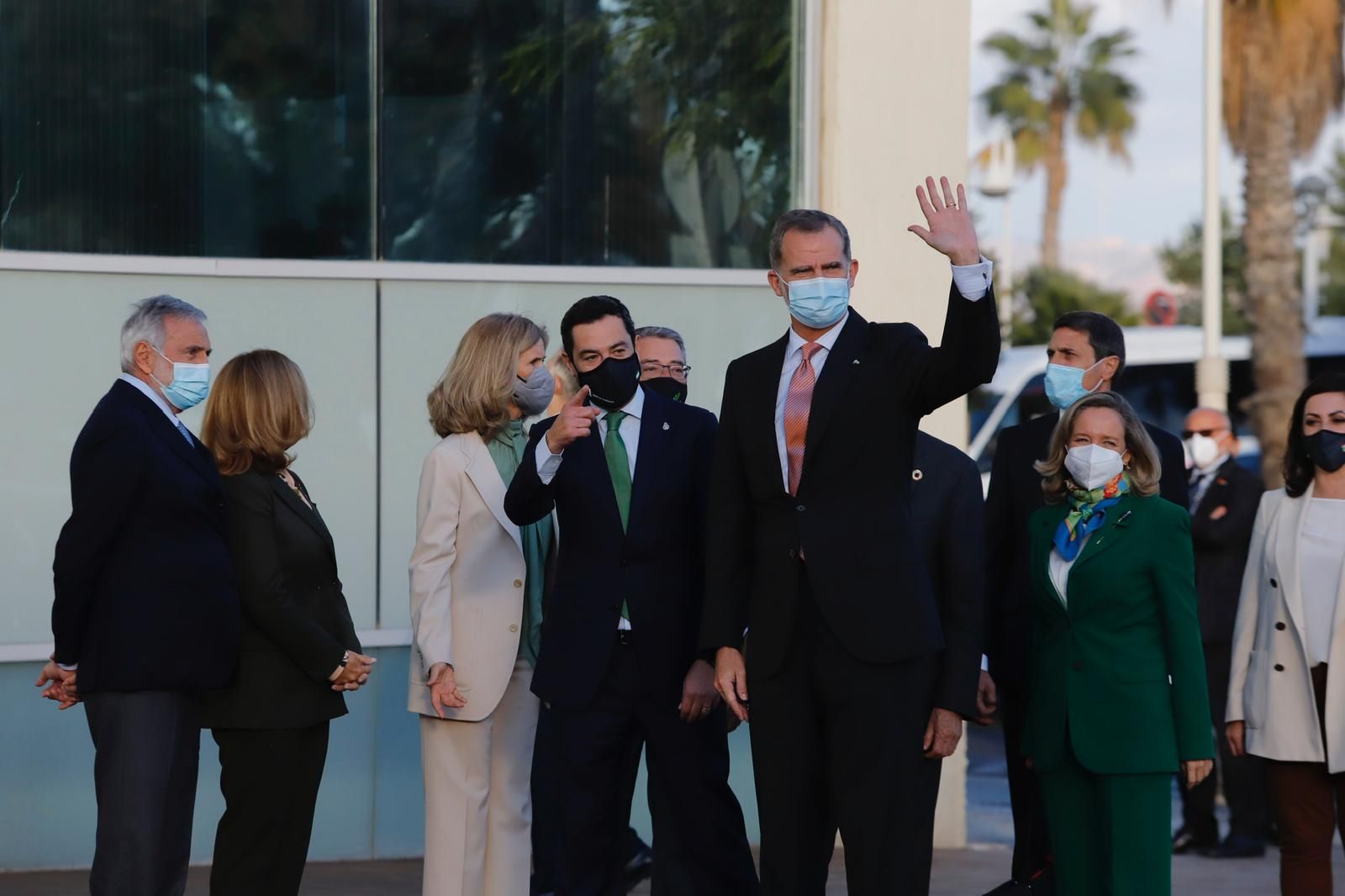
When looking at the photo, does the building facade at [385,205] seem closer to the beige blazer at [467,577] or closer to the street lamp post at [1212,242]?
the beige blazer at [467,577]

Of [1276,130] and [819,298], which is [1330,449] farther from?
[1276,130]

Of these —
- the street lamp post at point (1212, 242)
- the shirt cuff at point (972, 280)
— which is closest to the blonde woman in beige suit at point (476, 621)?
the shirt cuff at point (972, 280)

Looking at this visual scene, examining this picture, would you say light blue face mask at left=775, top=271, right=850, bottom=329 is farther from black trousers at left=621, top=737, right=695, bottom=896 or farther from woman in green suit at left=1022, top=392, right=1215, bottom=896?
black trousers at left=621, top=737, right=695, bottom=896

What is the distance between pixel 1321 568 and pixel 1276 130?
17.5 meters

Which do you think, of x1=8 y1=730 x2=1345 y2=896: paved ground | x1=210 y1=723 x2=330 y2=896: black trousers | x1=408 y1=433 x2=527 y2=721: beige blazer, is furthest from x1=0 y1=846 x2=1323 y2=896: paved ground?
x1=408 y1=433 x2=527 y2=721: beige blazer

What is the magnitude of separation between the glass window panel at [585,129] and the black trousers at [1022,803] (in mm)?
2950

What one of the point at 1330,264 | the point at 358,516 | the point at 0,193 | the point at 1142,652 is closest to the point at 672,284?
the point at 358,516

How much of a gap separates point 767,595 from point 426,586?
140cm

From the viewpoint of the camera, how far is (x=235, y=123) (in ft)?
26.2

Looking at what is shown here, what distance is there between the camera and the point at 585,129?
8.37m

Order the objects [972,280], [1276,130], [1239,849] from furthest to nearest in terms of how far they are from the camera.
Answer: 1. [1276,130]
2. [1239,849]
3. [972,280]

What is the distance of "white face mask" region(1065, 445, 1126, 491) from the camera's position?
18.6 ft

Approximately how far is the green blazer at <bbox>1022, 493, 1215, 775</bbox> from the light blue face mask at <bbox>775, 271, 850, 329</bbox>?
1.31m

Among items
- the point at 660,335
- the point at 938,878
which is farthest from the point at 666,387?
the point at 938,878
